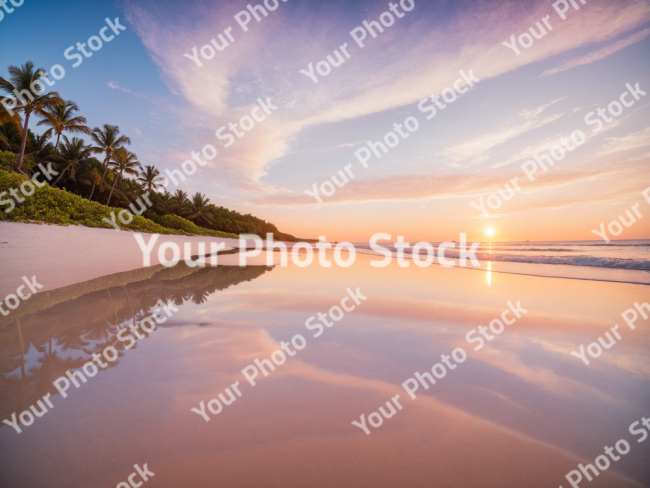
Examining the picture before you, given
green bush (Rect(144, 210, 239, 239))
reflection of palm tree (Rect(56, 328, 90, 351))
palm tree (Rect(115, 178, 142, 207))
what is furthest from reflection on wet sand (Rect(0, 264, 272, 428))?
palm tree (Rect(115, 178, 142, 207))

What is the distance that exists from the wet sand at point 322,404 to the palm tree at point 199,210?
198 ft

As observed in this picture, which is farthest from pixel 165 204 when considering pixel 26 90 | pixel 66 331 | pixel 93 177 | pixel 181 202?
pixel 66 331

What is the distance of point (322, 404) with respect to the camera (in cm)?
262

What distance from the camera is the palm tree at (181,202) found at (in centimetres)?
5783

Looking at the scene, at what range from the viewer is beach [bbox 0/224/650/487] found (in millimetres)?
1889

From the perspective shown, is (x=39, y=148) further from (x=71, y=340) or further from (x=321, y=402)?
(x=321, y=402)

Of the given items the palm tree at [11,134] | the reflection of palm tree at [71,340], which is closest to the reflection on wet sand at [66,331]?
the reflection of palm tree at [71,340]

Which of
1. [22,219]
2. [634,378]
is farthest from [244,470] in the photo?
[22,219]

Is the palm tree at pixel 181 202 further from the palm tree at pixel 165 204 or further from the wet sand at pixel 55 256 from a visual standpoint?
the wet sand at pixel 55 256

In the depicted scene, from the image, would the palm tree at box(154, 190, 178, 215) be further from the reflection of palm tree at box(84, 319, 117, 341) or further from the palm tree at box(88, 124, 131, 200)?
the reflection of palm tree at box(84, 319, 117, 341)

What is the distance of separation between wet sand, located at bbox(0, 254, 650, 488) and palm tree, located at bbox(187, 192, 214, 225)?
198ft

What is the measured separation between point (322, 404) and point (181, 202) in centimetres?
6498

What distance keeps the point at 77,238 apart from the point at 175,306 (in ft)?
33.2

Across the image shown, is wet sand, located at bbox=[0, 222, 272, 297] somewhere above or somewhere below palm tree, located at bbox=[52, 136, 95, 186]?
below
